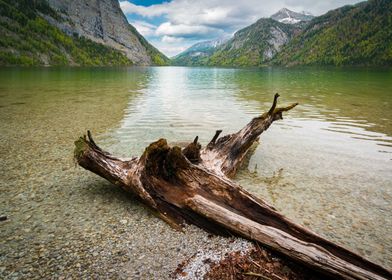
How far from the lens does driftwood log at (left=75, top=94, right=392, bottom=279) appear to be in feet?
14.1

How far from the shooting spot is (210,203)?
561cm

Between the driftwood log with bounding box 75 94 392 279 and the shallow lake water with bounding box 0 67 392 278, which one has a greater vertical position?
the driftwood log with bounding box 75 94 392 279

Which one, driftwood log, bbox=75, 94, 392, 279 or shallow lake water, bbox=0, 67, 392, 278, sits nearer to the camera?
driftwood log, bbox=75, 94, 392, 279

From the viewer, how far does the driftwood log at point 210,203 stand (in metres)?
4.31

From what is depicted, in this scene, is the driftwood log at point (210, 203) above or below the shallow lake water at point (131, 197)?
above

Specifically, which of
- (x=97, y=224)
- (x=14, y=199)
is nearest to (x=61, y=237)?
(x=97, y=224)

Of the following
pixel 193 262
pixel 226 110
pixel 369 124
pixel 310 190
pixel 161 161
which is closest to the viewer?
pixel 193 262

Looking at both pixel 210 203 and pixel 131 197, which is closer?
pixel 210 203

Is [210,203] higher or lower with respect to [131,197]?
higher

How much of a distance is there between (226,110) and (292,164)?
12.9 metres

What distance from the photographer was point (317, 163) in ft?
35.1

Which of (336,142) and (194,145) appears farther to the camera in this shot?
(336,142)

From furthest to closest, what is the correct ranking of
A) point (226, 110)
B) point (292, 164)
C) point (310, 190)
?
point (226, 110) → point (292, 164) → point (310, 190)

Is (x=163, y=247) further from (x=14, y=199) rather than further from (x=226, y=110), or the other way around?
(x=226, y=110)
